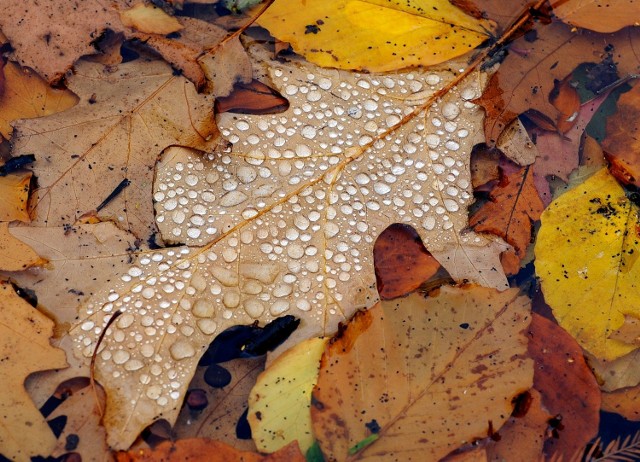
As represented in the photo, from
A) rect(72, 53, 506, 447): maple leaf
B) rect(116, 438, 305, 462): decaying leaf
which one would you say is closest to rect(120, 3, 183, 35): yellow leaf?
rect(72, 53, 506, 447): maple leaf

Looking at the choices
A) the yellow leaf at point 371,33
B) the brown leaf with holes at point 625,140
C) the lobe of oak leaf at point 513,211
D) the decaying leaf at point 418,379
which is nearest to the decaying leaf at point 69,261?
Result: the decaying leaf at point 418,379

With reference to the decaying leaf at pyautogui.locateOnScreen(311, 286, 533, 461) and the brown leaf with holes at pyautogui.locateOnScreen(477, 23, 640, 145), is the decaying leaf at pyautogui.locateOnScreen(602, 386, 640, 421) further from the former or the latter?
the brown leaf with holes at pyautogui.locateOnScreen(477, 23, 640, 145)

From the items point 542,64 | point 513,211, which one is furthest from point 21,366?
point 542,64

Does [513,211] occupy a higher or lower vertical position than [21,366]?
higher

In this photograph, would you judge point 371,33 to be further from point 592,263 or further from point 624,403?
point 624,403

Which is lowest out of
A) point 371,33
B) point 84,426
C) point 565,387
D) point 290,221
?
point 84,426

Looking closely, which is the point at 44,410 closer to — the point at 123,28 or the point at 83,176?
the point at 83,176
